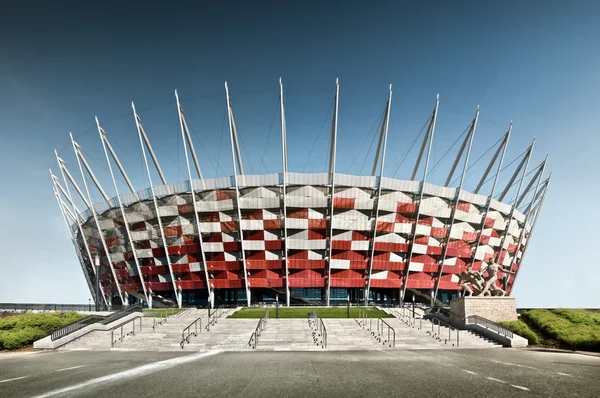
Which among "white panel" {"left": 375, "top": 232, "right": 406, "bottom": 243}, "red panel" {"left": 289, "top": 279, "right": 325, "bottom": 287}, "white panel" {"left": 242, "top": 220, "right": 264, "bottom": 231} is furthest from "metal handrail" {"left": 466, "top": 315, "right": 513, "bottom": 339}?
"white panel" {"left": 242, "top": 220, "right": 264, "bottom": 231}

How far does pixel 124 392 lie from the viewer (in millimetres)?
10062

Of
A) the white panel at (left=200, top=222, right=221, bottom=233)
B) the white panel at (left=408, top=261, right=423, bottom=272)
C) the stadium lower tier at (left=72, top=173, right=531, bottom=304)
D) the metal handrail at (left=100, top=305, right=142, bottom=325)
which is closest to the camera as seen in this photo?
the metal handrail at (left=100, top=305, right=142, bottom=325)

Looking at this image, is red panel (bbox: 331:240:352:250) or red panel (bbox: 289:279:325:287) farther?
red panel (bbox: 289:279:325:287)

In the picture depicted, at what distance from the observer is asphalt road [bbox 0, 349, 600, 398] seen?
33.2 feet

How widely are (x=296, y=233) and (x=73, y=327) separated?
3193 cm

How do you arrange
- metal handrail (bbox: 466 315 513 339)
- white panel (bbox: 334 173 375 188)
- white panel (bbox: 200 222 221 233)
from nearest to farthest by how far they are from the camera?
metal handrail (bbox: 466 315 513 339), white panel (bbox: 334 173 375 188), white panel (bbox: 200 222 221 233)

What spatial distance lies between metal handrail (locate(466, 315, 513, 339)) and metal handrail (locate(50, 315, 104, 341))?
2989 cm

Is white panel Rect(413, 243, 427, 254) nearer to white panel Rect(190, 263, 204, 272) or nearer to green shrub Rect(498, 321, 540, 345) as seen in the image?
green shrub Rect(498, 321, 540, 345)

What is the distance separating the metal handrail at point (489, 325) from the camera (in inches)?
983

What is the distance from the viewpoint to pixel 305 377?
12312 mm

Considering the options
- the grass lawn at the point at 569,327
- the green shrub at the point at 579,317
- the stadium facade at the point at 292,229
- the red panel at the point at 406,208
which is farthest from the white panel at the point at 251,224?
the green shrub at the point at 579,317

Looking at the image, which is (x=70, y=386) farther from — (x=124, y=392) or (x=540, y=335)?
(x=540, y=335)

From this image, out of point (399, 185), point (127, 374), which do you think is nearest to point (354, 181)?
point (399, 185)

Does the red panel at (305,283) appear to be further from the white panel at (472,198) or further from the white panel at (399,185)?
the white panel at (472,198)
